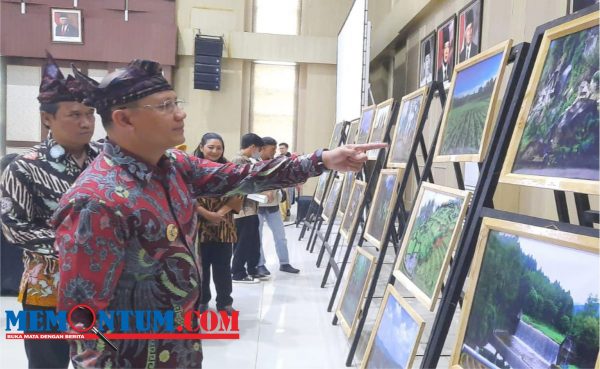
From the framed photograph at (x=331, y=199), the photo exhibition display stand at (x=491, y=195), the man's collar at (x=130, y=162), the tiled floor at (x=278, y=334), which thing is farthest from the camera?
the framed photograph at (x=331, y=199)

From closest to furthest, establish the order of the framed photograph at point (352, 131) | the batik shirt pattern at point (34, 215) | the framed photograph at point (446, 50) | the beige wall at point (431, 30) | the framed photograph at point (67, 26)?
the batik shirt pattern at point (34, 215) < the beige wall at point (431, 30) < the framed photograph at point (352, 131) < the framed photograph at point (446, 50) < the framed photograph at point (67, 26)

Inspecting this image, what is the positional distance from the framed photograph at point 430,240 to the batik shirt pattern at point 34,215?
118cm

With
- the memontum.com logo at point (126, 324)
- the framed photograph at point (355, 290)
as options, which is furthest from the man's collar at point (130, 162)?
the framed photograph at point (355, 290)

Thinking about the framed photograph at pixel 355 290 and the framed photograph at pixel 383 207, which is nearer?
the framed photograph at pixel 383 207

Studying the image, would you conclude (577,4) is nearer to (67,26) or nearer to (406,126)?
(406,126)

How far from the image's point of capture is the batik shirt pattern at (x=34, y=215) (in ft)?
4.44

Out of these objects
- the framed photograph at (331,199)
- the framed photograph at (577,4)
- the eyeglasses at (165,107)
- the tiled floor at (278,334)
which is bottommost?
the tiled floor at (278,334)

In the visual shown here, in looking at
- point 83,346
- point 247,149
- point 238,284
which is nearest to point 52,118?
point 83,346

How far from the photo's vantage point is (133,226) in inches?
36.4

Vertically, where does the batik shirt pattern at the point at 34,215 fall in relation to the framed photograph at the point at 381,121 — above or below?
below

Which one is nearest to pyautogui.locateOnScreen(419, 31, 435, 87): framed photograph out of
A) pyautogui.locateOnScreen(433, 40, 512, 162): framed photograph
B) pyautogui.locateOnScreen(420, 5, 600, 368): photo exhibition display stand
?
pyautogui.locateOnScreen(433, 40, 512, 162): framed photograph

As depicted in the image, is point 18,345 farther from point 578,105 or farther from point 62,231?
point 578,105

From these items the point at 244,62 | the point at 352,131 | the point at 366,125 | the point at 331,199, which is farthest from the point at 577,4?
the point at 244,62

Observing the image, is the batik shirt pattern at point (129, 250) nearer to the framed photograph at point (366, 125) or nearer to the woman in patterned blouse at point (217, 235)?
the woman in patterned blouse at point (217, 235)
